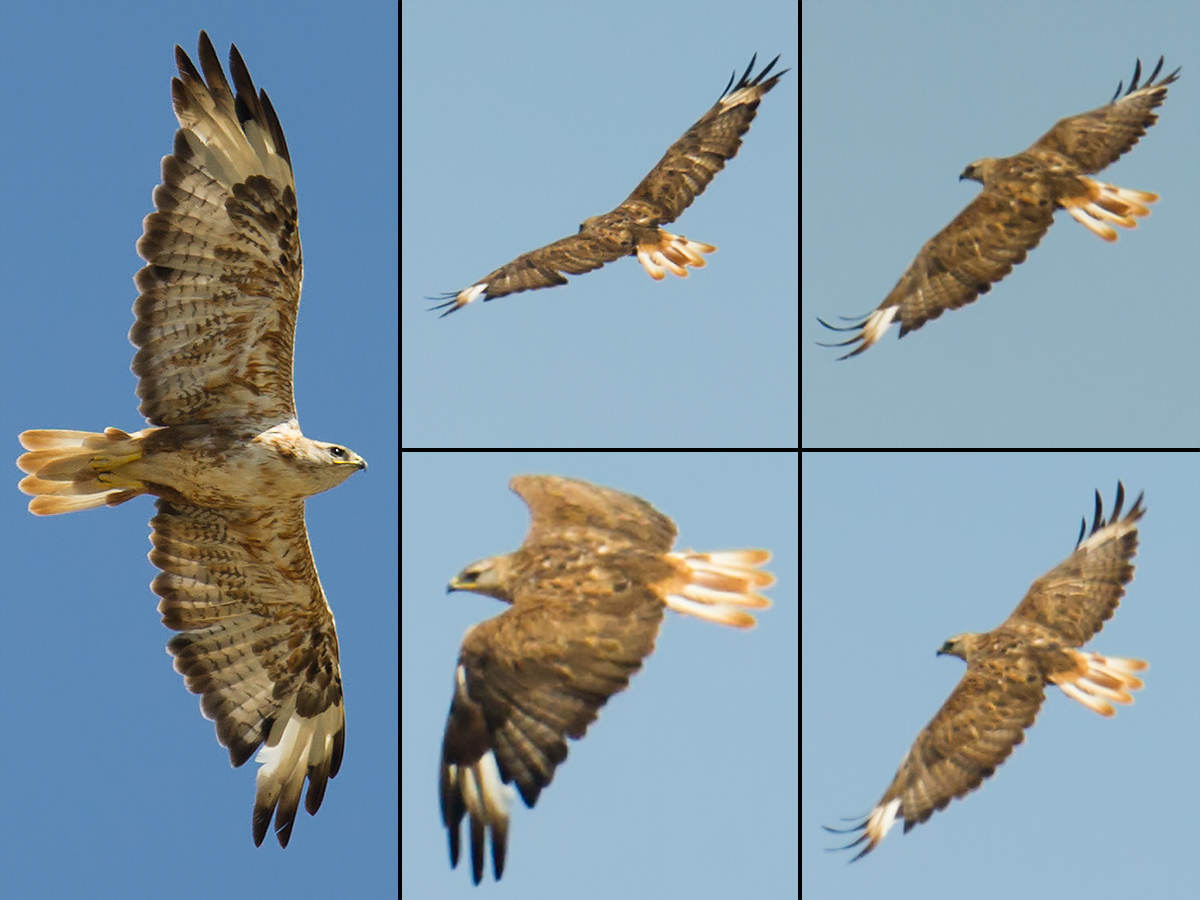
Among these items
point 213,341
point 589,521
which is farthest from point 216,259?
point 589,521

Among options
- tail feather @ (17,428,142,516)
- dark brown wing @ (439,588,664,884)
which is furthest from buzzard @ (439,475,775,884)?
tail feather @ (17,428,142,516)

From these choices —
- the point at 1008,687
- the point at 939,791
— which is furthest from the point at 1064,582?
the point at 939,791

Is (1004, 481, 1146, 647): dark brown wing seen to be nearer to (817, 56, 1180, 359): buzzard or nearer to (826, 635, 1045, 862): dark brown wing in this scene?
(826, 635, 1045, 862): dark brown wing

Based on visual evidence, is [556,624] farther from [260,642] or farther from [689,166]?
[689,166]

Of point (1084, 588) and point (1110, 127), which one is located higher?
point (1110, 127)

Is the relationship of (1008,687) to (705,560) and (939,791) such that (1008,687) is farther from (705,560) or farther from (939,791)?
(705,560)
